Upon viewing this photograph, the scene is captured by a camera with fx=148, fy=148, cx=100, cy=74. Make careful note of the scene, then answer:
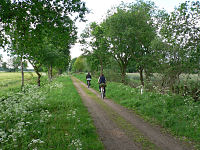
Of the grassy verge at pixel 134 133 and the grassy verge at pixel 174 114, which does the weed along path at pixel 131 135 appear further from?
the grassy verge at pixel 174 114

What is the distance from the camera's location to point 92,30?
32969 millimetres

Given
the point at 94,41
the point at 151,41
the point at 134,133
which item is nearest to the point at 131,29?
the point at 151,41

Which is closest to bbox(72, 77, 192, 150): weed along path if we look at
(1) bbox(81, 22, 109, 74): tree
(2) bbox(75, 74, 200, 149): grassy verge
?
(2) bbox(75, 74, 200, 149): grassy verge

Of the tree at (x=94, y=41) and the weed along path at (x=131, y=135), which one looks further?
the tree at (x=94, y=41)

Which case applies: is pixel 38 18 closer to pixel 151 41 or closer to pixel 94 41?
pixel 151 41

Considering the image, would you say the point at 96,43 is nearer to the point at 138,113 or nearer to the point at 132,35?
the point at 132,35

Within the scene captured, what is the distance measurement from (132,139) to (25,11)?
23.1ft

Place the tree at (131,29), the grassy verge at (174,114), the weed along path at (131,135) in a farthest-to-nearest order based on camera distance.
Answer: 1. the tree at (131,29)
2. the grassy verge at (174,114)
3. the weed along path at (131,135)

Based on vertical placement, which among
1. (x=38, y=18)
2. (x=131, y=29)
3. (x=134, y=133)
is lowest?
(x=134, y=133)

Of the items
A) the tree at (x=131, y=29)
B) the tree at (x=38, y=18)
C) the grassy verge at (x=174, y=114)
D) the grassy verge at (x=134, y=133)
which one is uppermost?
the tree at (x=131, y=29)

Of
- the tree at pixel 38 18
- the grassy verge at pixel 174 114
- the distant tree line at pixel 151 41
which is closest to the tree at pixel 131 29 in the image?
the distant tree line at pixel 151 41

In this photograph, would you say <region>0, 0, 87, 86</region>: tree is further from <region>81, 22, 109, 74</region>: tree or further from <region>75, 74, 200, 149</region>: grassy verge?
<region>81, 22, 109, 74</region>: tree

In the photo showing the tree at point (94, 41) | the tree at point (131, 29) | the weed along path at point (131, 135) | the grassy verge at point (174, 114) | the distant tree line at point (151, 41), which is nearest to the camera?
the weed along path at point (131, 135)

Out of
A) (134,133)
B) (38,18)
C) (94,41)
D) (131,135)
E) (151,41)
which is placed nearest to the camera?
(131,135)
